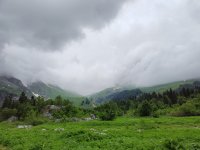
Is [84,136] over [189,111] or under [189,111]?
over

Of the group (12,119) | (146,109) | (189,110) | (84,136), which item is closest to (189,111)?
(189,110)

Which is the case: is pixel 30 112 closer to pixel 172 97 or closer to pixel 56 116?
pixel 56 116

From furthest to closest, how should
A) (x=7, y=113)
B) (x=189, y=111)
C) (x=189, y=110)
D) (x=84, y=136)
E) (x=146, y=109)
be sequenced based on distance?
1. (x=7, y=113)
2. (x=146, y=109)
3. (x=189, y=110)
4. (x=189, y=111)
5. (x=84, y=136)

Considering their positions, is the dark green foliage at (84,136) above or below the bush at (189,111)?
above

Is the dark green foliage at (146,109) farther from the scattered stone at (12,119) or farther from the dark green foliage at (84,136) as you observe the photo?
the dark green foliage at (84,136)

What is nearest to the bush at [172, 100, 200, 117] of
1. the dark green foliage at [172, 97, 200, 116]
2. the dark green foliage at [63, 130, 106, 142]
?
the dark green foliage at [172, 97, 200, 116]

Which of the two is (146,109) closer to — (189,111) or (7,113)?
(189,111)

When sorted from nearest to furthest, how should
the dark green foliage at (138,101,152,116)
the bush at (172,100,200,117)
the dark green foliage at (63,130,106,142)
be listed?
the dark green foliage at (63,130,106,142) < the bush at (172,100,200,117) < the dark green foliage at (138,101,152,116)

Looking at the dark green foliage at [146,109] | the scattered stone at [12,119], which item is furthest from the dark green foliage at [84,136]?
the scattered stone at [12,119]

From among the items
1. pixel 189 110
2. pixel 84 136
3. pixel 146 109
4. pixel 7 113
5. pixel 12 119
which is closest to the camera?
pixel 84 136

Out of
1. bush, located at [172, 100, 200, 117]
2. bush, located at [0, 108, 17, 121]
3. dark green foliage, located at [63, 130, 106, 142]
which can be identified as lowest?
bush, located at [172, 100, 200, 117]

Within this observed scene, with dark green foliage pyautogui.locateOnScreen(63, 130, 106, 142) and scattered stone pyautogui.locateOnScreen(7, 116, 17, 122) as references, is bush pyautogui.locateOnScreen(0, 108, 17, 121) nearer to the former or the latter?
scattered stone pyautogui.locateOnScreen(7, 116, 17, 122)

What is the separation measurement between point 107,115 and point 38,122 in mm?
35531

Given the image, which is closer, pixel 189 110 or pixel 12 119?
pixel 189 110
